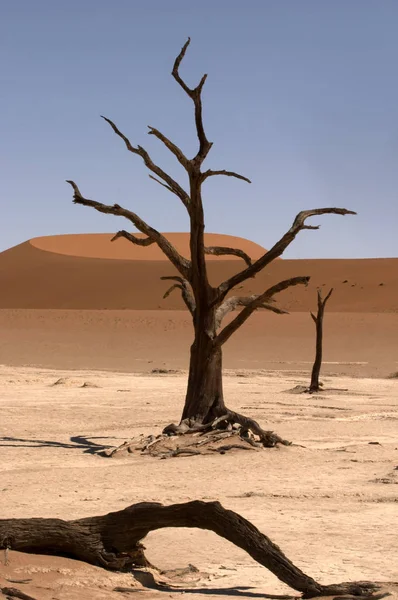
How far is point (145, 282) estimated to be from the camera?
77.2 metres

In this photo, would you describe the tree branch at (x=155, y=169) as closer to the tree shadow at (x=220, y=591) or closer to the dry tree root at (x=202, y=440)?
the dry tree root at (x=202, y=440)

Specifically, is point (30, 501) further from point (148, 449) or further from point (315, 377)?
point (315, 377)

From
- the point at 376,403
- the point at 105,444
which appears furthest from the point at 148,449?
the point at 376,403

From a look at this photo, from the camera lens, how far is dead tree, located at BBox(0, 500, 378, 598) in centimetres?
591

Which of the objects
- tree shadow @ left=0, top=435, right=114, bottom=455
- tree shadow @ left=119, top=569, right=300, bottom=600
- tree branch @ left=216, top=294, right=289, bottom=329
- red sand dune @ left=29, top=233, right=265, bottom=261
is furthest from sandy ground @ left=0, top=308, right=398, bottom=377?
red sand dune @ left=29, top=233, right=265, bottom=261

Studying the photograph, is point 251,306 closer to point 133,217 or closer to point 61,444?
point 133,217

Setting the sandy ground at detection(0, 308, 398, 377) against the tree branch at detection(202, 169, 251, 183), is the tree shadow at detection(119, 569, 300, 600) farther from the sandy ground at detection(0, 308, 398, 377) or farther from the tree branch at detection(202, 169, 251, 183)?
the sandy ground at detection(0, 308, 398, 377)

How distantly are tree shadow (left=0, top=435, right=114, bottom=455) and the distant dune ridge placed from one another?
153ft

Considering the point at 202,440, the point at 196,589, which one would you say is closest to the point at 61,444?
the point at 202,440

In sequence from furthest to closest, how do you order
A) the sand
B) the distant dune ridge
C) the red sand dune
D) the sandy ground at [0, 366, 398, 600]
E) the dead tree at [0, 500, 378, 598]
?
the red sand dune < the distant dune ridge < the sand < the sandy ground at [0, 366, 398, 600] < the dead tree at [0, 500, 378, 598]

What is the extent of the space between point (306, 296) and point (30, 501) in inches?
2202

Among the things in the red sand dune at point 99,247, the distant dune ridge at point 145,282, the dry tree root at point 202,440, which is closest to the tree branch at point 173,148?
the dry tree root at point 202,440

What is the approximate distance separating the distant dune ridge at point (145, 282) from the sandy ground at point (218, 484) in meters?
42.3

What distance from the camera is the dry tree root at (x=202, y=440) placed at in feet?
41.8
